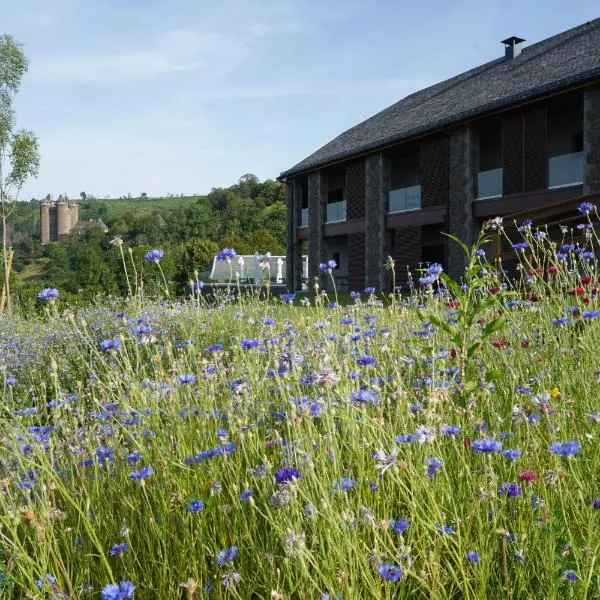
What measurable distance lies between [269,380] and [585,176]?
1478 cm

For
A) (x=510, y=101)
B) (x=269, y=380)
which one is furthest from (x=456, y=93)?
(x=269, y=380)

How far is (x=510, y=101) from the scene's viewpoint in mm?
17578

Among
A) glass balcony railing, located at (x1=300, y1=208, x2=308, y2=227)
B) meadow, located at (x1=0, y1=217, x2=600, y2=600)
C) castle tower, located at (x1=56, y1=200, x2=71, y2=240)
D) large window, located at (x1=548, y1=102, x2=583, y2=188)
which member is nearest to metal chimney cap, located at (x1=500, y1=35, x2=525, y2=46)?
large window, located at (x1=548, y1=102, x2=583, y2=188)

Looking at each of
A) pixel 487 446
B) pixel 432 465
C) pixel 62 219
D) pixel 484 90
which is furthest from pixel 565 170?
pixel 62 219

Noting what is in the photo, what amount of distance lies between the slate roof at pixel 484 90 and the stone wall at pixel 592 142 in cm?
57

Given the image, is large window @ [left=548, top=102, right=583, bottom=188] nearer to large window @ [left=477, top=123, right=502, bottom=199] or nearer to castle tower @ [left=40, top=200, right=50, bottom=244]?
large window @ [left=477, top=123, right=502, bottom=199]

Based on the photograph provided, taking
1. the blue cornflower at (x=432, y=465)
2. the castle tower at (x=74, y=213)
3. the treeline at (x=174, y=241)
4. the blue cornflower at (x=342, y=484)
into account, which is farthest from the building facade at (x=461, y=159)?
the castle tower at (x=74, y=213)

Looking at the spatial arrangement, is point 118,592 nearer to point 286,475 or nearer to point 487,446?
point 286,475

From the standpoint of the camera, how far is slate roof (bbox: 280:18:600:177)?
1714 centimetres

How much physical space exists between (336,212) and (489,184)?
8.33m

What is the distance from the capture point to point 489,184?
19.2m

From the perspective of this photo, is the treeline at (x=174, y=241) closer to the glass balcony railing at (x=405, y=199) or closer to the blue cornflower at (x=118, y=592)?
the glass balcony railing at (x=405, y=199)

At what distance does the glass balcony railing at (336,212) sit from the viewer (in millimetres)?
26156

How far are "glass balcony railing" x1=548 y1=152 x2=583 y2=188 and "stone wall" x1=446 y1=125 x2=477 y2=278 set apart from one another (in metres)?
2.62
